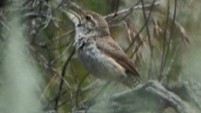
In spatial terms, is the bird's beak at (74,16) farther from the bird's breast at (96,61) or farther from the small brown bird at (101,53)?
the bird's breast at (96,61)

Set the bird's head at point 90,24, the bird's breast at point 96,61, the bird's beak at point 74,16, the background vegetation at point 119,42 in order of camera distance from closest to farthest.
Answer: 1. the background vegetation at point 119,42
2. the bird's beak at point 74,16
3. the bird's breast at point 96,61
4. the bird's head at point 90,24

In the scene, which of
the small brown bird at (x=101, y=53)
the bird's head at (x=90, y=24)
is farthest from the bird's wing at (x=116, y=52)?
the bird's head at (x=90, y=24)

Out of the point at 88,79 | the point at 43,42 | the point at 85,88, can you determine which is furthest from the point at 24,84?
the point at 88,79

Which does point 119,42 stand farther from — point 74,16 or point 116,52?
point 74,16

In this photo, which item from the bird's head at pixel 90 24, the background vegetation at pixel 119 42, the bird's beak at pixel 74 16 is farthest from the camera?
the bird's head at pixel 90 24

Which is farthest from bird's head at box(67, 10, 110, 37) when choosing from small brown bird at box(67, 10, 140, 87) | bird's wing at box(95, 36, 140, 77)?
bird's wing at box(95, 36, 140, 77)

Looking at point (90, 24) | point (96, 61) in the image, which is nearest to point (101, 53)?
point (96, 61)

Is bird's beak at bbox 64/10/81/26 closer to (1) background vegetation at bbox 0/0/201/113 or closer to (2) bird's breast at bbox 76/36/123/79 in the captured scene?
(1) background vegetation at bbox 0/0/201/113
